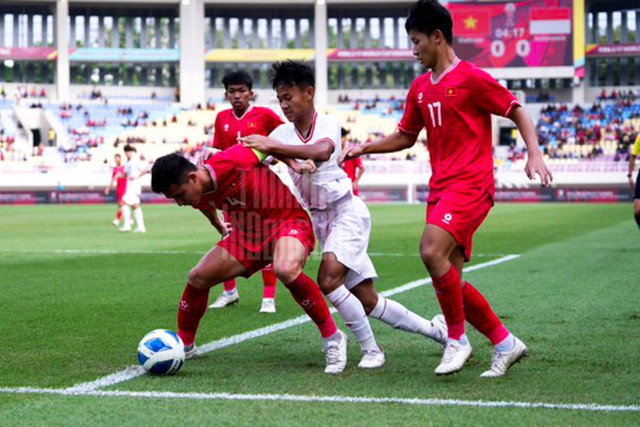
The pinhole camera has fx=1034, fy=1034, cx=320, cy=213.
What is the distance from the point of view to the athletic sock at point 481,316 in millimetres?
6375

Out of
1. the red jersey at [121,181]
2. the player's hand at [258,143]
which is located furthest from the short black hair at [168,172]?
the red jersey at [121,181]

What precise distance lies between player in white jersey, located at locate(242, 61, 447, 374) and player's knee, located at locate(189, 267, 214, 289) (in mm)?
749

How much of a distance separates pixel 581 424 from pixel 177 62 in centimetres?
7902

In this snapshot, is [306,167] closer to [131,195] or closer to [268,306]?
[268,306]

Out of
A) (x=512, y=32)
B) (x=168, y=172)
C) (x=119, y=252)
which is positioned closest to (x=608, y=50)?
(x=512, y=32)

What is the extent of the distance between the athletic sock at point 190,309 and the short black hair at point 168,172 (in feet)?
2.98

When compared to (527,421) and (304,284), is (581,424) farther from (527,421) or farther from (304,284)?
(304,284)

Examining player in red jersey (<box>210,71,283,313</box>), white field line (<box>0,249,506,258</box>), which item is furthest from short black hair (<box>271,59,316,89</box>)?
white field line (<box>0,249,506,258</box>)

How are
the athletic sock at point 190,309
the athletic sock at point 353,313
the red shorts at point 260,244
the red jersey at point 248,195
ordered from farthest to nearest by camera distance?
the athletic sock at point 190,309, the red shorts at point 260,244, the athletic sock at point 353,313, the red jersey at point 248,195

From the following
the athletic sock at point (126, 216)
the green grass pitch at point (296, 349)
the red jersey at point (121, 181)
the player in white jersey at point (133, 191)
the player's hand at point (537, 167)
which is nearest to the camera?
the green grass pitch at point (296, 349)

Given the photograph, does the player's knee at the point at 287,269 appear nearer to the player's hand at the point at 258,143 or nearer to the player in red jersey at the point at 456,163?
the player's hand at the point at 258,143

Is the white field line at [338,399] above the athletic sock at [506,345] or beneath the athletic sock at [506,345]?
beneath

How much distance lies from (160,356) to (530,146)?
258 cm

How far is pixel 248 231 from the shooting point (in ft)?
22.7
